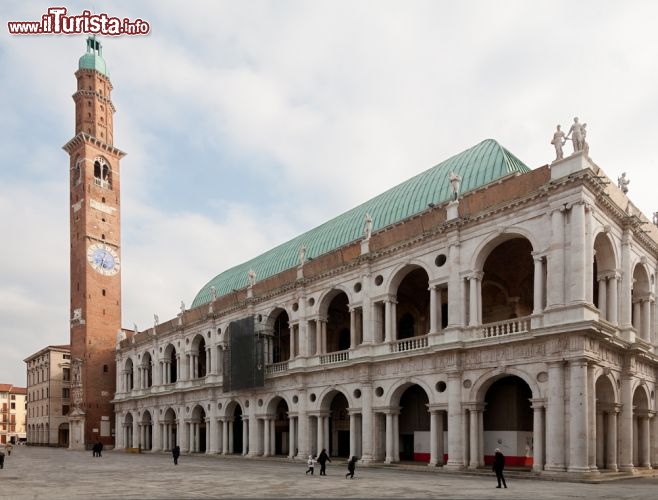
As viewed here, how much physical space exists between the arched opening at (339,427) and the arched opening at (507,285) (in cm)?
1150

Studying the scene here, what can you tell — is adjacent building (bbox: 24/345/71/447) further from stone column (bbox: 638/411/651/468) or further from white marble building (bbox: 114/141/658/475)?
stone column (bbox: 638/411/651/468)

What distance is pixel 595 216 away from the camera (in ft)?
82.9

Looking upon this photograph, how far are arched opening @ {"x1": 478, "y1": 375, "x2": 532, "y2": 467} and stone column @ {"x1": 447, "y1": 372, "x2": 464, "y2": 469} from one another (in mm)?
1901

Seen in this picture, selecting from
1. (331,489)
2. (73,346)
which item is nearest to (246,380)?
(331,489)

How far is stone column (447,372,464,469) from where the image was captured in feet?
89.2

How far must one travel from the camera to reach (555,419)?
23.5m

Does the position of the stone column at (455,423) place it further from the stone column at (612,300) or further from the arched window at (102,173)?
the arched window at (102,173)

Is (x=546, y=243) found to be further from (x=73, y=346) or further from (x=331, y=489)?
(x=73, y=346)

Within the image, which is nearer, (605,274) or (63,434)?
(605,274)

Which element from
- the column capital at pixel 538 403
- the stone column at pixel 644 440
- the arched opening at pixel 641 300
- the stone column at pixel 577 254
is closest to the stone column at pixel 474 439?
the column capital at pixel 538 403

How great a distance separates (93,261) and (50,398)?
30649mm

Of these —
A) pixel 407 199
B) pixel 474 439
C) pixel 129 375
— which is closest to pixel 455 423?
pixel 474 439

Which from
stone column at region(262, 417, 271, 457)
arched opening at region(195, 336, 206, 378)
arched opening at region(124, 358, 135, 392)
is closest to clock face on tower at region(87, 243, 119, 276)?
arched opening at region(124, 358, 135, 392)

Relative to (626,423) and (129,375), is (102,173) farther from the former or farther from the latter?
(626,423)
